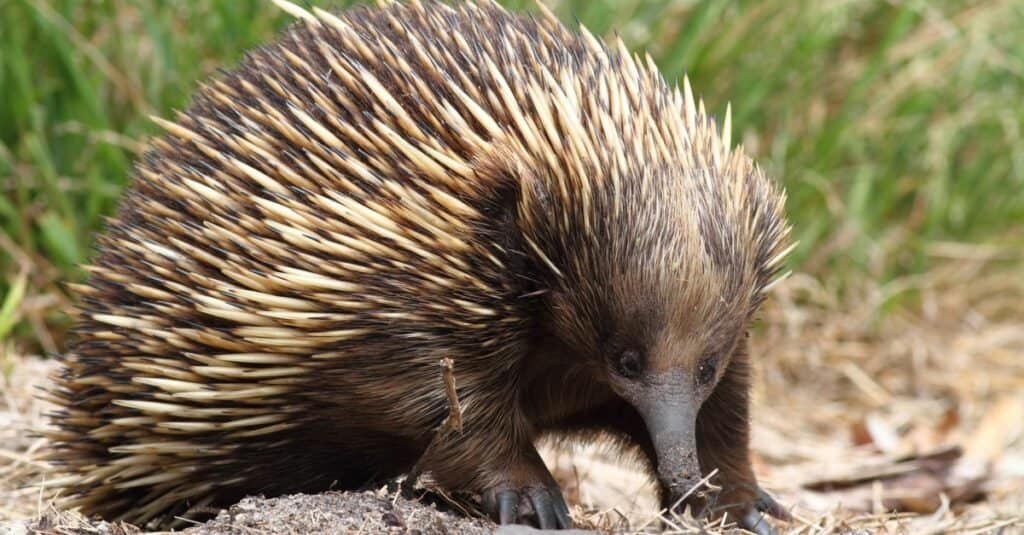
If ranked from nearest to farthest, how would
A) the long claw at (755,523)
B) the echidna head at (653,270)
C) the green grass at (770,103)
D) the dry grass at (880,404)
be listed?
the echidna head at (653,270) < the long claw at (755,523) < the dry grass at (880,404) < the green grass at (770,103)

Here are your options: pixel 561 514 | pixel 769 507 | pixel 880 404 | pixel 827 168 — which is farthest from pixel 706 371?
pixel 827 168

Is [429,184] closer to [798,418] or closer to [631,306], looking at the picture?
[631,306]

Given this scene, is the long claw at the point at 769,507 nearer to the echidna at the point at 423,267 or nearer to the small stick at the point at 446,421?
the echidna at the point at 423,267

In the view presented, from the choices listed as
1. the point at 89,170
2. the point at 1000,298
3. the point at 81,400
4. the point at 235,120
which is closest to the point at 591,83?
the point at 235,120

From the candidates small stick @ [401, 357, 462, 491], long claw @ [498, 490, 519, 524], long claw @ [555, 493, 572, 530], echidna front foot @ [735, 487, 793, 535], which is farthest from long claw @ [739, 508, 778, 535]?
small stick @ [401, 357, 462, 491]

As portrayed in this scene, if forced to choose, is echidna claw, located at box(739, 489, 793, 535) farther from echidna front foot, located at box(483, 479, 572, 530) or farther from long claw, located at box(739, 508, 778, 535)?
echidna front foot, located at box(483, 479, 572, 530)

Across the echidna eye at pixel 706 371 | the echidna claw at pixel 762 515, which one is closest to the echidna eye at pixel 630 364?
the echidna eye at pixel 706 371
